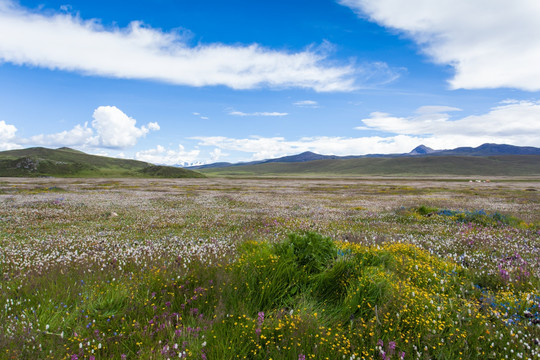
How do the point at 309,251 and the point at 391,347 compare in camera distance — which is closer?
the point at 391,347

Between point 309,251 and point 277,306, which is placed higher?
point 309,251

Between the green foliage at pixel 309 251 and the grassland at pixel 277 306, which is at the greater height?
the green foliage at pixel 309 251

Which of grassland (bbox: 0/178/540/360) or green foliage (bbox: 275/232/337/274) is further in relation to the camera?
green foliage (bbox: 275/232/337/274)

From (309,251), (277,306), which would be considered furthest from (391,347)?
(309,251)

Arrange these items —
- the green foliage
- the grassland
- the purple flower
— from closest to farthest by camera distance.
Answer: the purple flower < the grassland < the green foliage

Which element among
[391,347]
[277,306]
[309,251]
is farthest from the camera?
[309,251]

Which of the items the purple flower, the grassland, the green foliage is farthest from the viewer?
the green foliage

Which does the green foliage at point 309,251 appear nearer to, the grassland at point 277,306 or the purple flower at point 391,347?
the grassland at point 277,306

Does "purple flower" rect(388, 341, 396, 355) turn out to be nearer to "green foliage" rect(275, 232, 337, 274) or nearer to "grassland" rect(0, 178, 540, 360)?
"grassland" rect(0, 178, 540, 360)

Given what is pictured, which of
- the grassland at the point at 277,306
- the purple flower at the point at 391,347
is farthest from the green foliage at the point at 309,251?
the purple flower at the point at 391,347

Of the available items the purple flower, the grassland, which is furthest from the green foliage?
the purple flower

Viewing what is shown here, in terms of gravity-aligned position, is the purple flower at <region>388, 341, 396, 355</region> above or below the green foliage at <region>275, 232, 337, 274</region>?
below

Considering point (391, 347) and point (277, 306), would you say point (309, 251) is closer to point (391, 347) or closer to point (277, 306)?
point (277, 306)

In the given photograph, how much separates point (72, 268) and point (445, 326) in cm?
802
